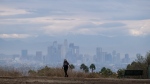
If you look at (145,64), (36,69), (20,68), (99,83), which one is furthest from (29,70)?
(145,64)

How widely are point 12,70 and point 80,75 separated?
258 inches

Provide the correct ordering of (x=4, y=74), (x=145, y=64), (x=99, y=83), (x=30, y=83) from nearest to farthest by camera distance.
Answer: (x=30, y=83) < (x=99, y=83) < (x=4, y=74) < (x=145, y=64)

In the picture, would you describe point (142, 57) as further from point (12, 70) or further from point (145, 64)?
point (12, 70)

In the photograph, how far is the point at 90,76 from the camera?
1593 inches

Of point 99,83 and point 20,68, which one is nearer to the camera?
point 99,83

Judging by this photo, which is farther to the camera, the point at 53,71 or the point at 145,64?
the point at 145,64

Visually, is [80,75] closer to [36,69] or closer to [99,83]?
[36,69]

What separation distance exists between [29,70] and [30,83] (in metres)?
12.6

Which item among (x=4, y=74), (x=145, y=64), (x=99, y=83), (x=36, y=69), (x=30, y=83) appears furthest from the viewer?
(x=145, y=64)

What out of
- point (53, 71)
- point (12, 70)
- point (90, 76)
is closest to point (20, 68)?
point (12, 70)

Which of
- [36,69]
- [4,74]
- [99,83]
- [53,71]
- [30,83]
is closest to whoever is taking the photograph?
[30,83]

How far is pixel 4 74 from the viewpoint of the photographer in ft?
126

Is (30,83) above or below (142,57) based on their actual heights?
below

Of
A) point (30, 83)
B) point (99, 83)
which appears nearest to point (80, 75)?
point (99, 83)
